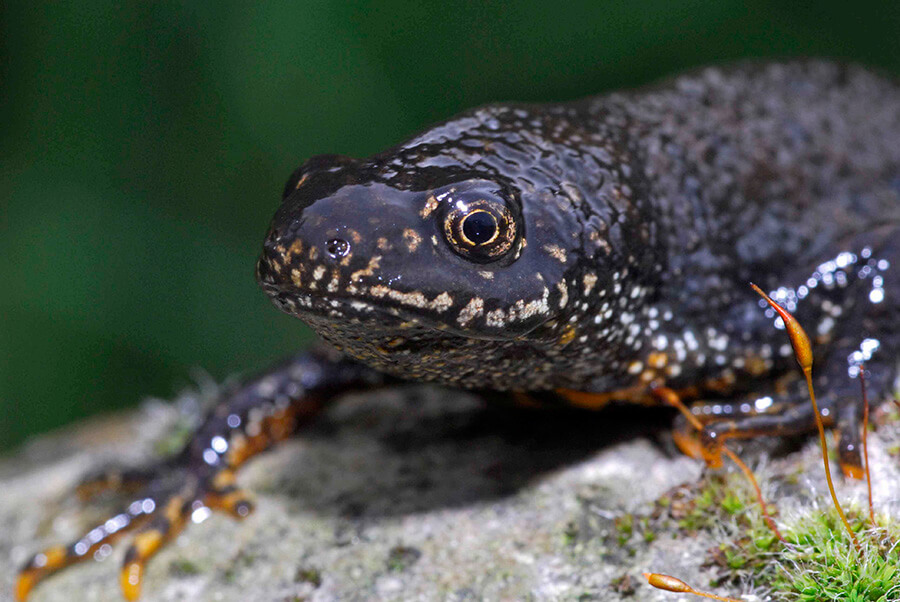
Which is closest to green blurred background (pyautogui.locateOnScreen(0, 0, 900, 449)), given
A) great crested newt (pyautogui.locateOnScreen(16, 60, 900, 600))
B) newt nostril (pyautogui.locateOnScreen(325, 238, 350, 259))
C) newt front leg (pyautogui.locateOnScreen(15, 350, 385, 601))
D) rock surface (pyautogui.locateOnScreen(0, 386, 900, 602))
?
great crested newt (pyautogui.locateOnScreen(16, 60, 900, 600))

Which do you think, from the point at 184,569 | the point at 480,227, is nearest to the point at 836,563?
the point at 480,227

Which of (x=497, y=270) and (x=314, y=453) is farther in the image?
(x=314, y=453)

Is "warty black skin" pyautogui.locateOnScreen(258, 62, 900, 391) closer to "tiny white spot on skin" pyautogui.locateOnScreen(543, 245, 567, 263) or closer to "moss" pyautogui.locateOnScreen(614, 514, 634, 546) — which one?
"tiny white spot on skin" pyautogui.locateOnScreen(543, 245, 567, 263)

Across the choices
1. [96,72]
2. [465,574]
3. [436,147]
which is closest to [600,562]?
[465,574]

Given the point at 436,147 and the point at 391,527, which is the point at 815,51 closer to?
the point at 436,147

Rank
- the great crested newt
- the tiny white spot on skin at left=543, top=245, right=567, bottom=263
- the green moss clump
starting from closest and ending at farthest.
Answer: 1. the green moss clump
2. the great crested newt
3. the tiny white spot on skin at left=543, top=245, right=567, bottom=263

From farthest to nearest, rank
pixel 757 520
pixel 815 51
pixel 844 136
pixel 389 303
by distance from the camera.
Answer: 1. pixel 815 51
2. pixel 844 136
3. pixel 757 520
4. pixel 389 303
